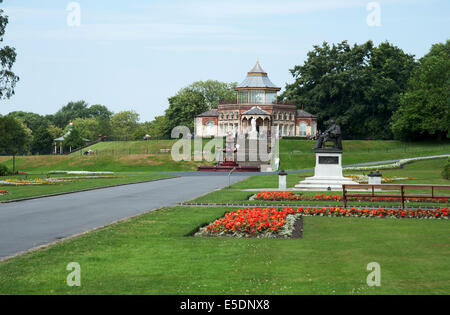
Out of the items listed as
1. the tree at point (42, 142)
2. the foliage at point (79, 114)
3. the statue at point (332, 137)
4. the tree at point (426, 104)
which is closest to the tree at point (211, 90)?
the tree at point (42, 142)

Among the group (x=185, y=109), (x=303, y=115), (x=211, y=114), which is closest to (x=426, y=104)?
(x=303, y=115)

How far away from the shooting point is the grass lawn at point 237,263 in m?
10.2

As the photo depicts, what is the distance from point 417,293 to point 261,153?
228 ft

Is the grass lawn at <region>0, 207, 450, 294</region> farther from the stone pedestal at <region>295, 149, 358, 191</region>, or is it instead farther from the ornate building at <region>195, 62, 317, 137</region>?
the ornate building at <region>195, 62, 317, 137</region>

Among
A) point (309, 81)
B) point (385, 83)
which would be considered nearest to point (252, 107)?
point (309, 81)

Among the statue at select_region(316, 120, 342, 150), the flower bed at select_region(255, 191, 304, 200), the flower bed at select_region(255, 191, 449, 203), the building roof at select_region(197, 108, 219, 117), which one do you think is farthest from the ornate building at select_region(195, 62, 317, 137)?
the flower bed at select_region(255, 191, 449, 203)

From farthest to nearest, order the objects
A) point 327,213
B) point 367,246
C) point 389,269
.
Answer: point 327,213, point 367,246, point 389,269

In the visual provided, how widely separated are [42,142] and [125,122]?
3906 centimetres

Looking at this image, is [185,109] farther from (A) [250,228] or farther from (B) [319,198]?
(A) [250,228]

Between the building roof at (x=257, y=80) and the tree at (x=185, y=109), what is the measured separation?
574 inches

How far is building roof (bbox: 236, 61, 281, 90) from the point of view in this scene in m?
107

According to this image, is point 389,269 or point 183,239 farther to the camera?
point 183,239
